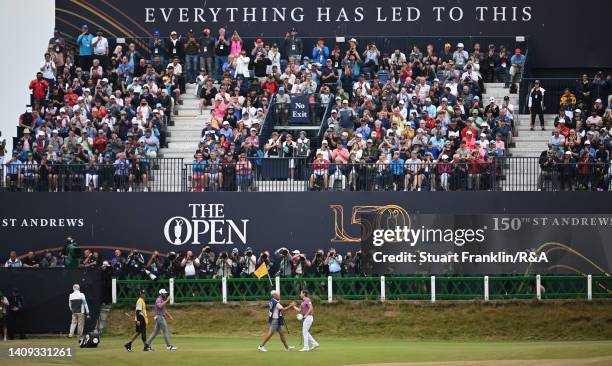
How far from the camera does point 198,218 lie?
2025 inches

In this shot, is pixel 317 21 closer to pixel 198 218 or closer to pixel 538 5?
pixel 538 5

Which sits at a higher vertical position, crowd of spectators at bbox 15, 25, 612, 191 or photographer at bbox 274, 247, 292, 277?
crowd of spectators at bbox 15, 25, 612, 191

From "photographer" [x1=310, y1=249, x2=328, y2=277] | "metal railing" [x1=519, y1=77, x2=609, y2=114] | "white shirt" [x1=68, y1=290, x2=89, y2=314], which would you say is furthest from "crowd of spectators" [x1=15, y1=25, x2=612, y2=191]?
"white shirt" [x1=68, y1=290, x2=89, y2=314]

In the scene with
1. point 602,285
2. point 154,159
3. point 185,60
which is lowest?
point 602,285

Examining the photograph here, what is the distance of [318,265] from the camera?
50.0 m

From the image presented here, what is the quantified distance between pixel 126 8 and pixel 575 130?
64.5 ft

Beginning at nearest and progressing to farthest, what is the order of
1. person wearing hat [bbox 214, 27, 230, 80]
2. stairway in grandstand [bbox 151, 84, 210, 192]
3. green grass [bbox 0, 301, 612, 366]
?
green grass [bbox 0, 301, 612, 366] → stairway in grandstand [bbox 151, 84, 210, 192] → person wearing hat [bbox 214, 27, 230, 80]

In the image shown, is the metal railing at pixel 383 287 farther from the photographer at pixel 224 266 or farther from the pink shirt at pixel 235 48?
the pink shirt at pixel 235 48

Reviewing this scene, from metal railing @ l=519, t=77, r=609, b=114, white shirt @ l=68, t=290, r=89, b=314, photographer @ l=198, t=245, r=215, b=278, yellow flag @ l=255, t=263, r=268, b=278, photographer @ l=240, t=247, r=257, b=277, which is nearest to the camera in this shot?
white shirt @ l=68, t=290, r=89, b=314

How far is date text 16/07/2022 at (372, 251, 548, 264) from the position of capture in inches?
1939

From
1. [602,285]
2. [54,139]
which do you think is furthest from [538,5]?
[54,139]

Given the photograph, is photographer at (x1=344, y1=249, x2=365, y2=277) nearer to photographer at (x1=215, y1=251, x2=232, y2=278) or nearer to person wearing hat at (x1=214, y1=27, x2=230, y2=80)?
photographer at (x1=215, y1=251, x2=232, y2=278)

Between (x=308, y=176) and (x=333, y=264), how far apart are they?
11.1ft

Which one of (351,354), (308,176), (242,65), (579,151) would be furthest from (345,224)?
(351,354)
